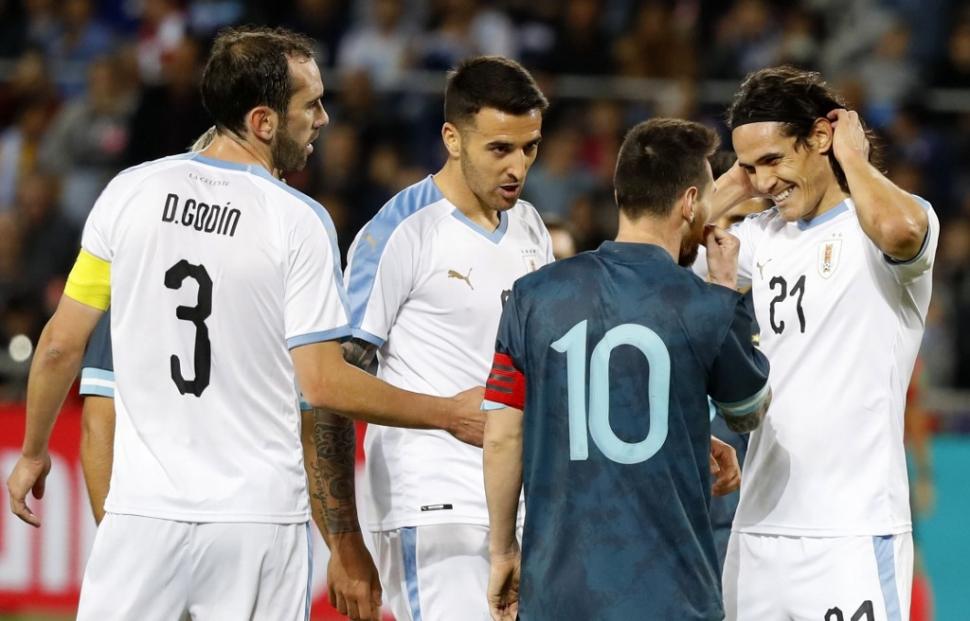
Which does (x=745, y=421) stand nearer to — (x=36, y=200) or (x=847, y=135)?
(x=847, y=135)

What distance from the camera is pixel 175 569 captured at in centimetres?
436

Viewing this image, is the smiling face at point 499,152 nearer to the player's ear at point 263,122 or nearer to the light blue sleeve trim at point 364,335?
the light blue sleeve trim at point 364,335

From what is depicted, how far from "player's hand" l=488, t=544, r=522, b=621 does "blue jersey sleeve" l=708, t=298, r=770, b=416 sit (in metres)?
0.79

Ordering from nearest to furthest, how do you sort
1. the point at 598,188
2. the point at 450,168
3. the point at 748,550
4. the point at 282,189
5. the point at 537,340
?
the point at 537,340
the point at 282,189
the point at 748,550
the point at 450,168
the point at 598,188

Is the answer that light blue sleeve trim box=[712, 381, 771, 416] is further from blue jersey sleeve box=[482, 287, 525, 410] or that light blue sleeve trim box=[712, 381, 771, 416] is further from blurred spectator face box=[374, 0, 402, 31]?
blurred spectator face box=[374, 0, 402, 31]

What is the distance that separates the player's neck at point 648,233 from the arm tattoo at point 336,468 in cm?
130

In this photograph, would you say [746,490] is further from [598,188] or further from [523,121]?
[598,188]

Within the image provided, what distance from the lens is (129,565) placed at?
14.3 ft

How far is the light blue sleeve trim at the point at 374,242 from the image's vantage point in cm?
502

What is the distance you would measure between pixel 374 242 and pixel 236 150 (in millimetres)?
670

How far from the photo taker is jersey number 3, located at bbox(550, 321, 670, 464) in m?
4.16

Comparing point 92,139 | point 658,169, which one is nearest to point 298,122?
point 658,169

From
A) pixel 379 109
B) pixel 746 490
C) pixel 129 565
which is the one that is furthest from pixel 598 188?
pixel 129 565

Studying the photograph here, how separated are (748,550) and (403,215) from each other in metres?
1.69
